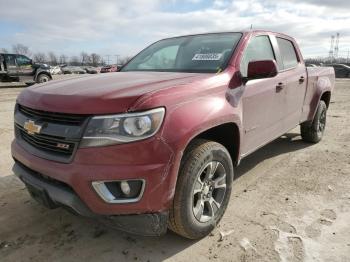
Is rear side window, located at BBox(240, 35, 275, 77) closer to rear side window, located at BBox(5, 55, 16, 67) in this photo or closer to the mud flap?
the mud flap

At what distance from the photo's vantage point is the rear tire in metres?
5.88

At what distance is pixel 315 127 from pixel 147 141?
14.0 feet

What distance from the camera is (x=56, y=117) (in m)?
2.69

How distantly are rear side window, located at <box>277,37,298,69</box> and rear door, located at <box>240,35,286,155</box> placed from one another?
0.32 meters

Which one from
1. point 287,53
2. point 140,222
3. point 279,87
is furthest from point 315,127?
point 140,222

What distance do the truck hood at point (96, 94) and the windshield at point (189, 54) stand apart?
0.35m

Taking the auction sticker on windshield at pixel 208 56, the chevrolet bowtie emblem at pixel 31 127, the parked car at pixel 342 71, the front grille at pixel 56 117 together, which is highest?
the auction sticker on windshield at pixel 208 56

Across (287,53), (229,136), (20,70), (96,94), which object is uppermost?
(287,53)

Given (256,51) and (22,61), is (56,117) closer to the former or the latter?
(256,51)

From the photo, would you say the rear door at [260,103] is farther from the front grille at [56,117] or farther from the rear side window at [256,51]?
the front grille at [56,117]

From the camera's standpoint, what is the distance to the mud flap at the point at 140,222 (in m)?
2.60

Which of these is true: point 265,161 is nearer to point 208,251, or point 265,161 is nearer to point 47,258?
point 208,251

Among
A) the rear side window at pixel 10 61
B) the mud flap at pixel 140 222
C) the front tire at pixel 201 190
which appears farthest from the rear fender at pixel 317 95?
the rear side window at pixel 10 61

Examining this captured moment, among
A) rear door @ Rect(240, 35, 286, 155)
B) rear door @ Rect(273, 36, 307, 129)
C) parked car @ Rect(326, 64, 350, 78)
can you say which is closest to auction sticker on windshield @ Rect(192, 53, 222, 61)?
rear door @ Rect(240, 35, 286, 155)
